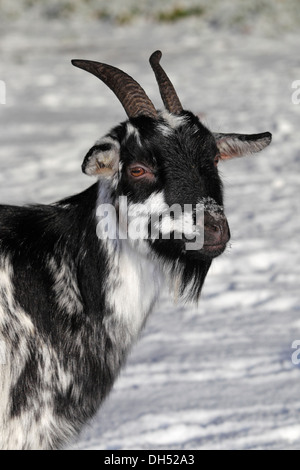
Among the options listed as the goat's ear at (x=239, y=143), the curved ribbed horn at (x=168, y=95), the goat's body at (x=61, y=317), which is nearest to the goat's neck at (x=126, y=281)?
the goat's body at (x=61, y=317)

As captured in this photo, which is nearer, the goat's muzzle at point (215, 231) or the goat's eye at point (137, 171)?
the goat's muzzle at point (215, 231)

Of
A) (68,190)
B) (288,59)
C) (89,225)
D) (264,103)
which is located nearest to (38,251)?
(89,225)

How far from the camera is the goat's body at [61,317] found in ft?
11.4

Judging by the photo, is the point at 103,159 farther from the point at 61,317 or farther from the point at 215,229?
the point at 61,317

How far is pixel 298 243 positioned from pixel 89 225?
3736 millimetres

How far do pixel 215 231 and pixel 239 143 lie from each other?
68 cm

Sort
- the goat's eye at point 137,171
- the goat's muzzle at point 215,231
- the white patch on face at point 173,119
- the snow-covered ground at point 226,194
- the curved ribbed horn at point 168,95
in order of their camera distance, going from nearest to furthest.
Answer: the goat's muzzle at point 215,231
the goat's eye at point 137,171
the white patch on face at point 173,119
the curved ribbed horn at point 168,95
the snow-covered ground at point 226,194

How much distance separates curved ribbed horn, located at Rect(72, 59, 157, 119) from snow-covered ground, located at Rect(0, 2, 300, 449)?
176 cm

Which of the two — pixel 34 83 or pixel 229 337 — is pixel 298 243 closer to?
pixel 229 337

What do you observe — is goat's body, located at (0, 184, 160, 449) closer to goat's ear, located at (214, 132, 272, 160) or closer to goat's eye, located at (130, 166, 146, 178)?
goat's eye, located at (130, 166, 146, 178)

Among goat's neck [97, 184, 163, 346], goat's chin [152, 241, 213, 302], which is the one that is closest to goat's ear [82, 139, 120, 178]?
goat's neck [97, 184, 163, 346]

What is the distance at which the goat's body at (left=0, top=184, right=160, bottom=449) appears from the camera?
347 cm

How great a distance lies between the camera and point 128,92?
148 inches

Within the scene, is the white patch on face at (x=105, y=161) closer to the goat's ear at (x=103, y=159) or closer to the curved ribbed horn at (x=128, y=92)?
the goat's ear at (x=103, y=159)
